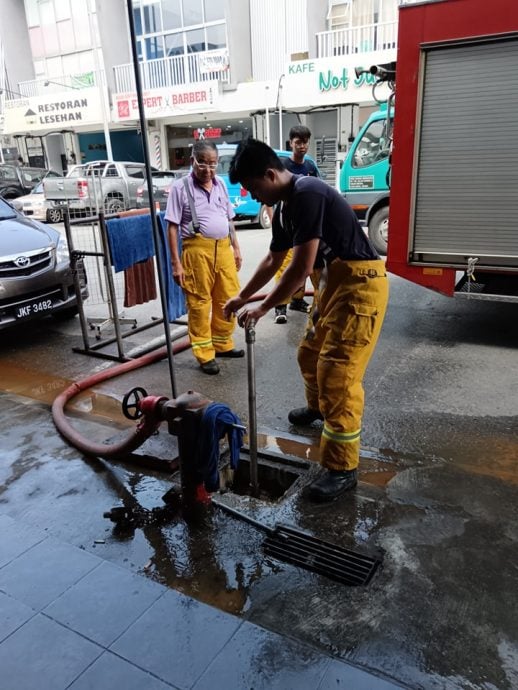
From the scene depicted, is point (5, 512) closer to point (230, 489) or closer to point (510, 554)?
point (230, 489)

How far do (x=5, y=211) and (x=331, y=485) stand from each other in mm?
5454

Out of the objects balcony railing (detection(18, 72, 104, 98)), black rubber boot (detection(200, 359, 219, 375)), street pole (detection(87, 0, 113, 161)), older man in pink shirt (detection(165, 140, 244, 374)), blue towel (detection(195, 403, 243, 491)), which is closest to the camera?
blue towel (detection(195, 403, 243, 491))

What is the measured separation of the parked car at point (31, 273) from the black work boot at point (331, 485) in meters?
3.72

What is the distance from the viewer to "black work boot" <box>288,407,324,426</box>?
375 centimetres

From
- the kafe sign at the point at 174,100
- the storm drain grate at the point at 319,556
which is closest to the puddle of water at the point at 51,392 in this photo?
the storm drain grate at the point at 319,556

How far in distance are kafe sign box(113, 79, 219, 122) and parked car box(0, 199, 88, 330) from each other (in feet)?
53.1

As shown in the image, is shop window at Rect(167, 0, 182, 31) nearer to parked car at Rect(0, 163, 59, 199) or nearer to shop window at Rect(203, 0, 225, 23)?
shop window at Rect(203, 0, 225, 23)

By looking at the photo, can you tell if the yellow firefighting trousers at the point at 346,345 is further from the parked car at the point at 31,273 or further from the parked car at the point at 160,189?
the parked car at the point at 160,189

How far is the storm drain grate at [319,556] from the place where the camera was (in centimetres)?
236

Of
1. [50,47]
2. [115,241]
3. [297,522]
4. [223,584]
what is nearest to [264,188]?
[297,522]

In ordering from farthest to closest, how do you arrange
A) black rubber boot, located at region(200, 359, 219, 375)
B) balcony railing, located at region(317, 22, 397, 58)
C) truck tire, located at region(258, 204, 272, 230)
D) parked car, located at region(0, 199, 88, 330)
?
balcony railing, located at region(317, 22, 397, 58)
truck tire, located at region(258, 204, 272, 230)
parked car, located at region(0, 199, 88, 330)
black rubber boot, located at region(200, 359, 219, 375)

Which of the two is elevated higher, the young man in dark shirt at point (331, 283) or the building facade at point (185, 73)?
the building facade at point (185, 73)

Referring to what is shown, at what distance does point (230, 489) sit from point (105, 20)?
26.6m

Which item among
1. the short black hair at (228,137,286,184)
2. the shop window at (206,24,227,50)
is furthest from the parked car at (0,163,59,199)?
the short black hair at (228,137,286,184)
